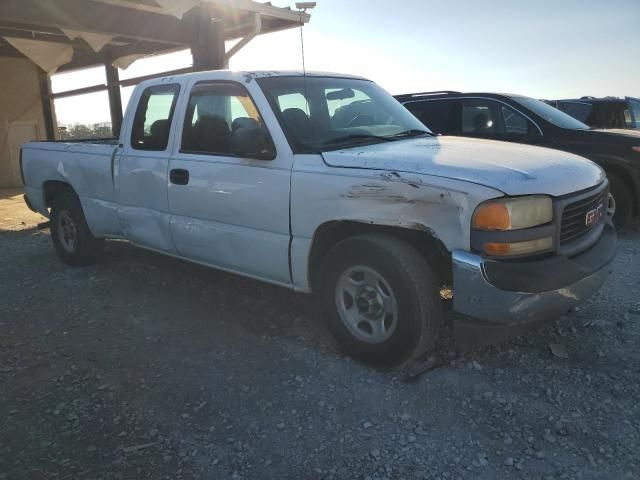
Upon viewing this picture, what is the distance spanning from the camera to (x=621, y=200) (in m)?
6.44

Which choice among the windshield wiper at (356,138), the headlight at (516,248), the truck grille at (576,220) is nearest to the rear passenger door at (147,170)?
the windshield wiper at (356,138)

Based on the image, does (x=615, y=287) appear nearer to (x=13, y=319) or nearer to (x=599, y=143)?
(x=599, y=143)

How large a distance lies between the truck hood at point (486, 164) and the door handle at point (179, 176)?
1.33 metres

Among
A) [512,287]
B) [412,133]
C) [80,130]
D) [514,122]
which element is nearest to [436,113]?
[514,122]

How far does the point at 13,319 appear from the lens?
445 centimetres

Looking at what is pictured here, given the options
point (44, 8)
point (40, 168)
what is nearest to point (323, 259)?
point (40, 168)

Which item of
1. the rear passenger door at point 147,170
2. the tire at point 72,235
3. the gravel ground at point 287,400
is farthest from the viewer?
the tire at point 72,235

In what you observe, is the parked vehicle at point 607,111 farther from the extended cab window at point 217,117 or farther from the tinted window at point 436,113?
the extended cab window at point 217,117

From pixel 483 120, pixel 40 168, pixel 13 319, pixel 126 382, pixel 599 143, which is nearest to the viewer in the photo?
pixel 126 382

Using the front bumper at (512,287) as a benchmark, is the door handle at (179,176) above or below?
above

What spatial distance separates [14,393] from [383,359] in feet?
7.37

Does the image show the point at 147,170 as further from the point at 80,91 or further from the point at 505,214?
the point at 80,91

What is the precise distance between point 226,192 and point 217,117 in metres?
0.66

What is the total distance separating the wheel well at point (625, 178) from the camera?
6.38m
